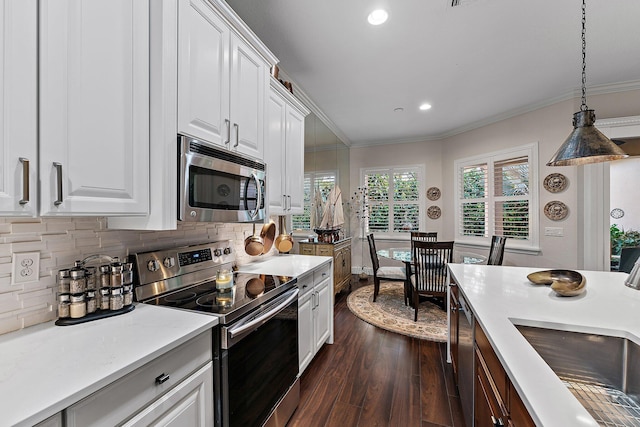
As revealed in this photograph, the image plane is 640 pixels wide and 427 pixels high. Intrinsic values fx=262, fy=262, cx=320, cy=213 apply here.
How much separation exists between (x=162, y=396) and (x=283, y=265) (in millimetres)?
1383

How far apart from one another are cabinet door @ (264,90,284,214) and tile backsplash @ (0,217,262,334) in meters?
1.02

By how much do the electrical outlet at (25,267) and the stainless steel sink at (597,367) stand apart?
203 cm

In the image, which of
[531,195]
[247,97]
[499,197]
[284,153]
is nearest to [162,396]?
[247,97]

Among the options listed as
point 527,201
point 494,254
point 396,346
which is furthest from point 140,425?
point 527,201

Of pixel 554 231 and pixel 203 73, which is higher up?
pixel 203 73

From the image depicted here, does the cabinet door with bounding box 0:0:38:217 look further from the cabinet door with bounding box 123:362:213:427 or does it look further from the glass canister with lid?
the cabinet door with bounding box 123:362:213:427

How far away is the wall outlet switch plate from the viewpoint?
11.5ft

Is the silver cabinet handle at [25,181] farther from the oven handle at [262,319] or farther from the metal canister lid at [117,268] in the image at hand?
the oven handle at [262,319]

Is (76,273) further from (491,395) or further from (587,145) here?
(587,145)

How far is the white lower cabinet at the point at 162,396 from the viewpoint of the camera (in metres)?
0.73

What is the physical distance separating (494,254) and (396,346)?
1.80 meters

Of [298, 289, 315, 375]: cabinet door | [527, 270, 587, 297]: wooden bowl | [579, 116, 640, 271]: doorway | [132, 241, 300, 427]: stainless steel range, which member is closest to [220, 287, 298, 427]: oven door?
[132, 241, 300, 427]: stainless steel range

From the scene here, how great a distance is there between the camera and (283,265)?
2.26 m

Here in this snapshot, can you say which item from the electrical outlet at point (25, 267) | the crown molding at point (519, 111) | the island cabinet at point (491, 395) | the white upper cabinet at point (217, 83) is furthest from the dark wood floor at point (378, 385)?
the crown molding at point (519, 111)
